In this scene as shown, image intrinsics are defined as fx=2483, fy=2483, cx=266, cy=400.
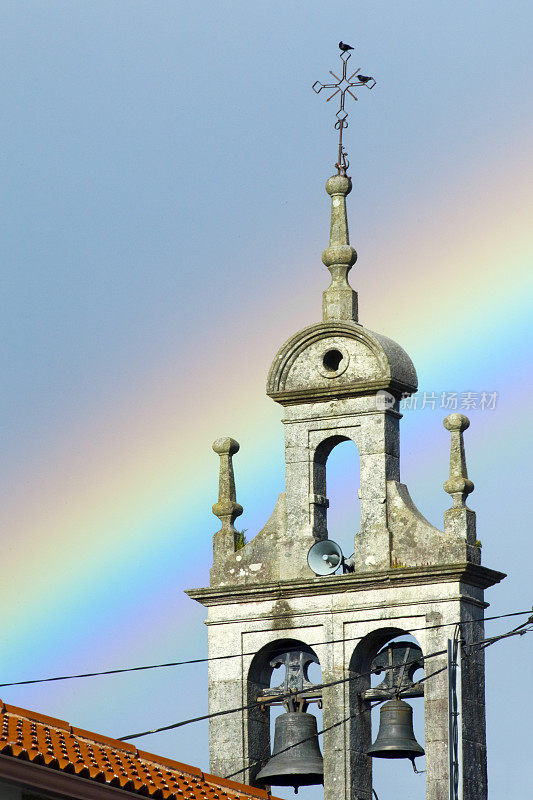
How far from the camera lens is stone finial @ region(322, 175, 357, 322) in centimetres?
3306

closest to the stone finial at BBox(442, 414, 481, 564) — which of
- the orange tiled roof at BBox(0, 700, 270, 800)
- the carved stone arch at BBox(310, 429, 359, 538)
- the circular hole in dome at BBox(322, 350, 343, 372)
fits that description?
the carved stone arch at BBox(310, 429, 359, 538)

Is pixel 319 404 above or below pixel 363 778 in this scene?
above

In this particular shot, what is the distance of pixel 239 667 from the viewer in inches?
1264

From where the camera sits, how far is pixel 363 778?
3122 centimetres

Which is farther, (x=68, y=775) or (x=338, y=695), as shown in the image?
(x=338, y=695)

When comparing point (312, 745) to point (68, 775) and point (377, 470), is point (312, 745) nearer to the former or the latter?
point (377, 470)

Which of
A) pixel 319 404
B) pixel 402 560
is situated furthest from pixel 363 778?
pixel 319 404

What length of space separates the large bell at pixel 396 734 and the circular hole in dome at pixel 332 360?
4.45m

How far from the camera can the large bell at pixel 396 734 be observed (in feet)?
102

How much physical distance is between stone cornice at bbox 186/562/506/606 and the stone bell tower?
0.06ft

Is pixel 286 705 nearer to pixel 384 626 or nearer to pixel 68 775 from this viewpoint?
pixel 384 626

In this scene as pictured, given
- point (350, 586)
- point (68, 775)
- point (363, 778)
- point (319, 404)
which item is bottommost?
point (68, 775)

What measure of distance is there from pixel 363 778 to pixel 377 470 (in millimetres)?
3926

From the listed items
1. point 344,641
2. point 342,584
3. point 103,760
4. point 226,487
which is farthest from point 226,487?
point 103,760
